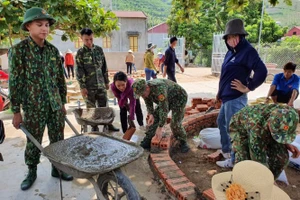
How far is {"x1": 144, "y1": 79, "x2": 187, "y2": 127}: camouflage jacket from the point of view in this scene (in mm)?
3006

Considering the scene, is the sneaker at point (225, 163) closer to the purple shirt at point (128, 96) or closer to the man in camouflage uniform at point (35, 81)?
the purple shirt at point (128, 96)

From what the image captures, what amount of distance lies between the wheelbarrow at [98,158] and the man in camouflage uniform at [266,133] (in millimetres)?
899

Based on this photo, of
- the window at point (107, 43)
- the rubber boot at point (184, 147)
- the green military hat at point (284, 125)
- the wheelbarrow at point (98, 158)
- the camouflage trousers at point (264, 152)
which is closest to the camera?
the green military hat at point (284, 125)

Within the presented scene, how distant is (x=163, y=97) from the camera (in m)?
2.98

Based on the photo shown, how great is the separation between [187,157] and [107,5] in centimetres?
2602

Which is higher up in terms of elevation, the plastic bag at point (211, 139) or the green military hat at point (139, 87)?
the green military hat at point (139, 87)

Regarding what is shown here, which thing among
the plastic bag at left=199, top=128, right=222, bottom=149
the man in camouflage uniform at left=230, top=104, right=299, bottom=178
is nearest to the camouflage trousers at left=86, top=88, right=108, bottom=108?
the plastic bag at left=199, top=128, right=222, bottom=149

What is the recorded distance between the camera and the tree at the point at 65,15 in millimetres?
3277

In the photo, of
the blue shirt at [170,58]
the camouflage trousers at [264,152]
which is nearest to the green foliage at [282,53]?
the blue shirt at [170,58]

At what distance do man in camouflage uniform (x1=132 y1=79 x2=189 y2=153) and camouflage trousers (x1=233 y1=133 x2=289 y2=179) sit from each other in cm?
99

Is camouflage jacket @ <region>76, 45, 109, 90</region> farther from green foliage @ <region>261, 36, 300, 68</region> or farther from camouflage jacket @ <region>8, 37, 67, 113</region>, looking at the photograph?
green foliage @ <region>261, 36, 300, 68</region>

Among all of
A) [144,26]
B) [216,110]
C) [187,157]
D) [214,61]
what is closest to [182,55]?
[214,61]

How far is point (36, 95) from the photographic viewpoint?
8.55ft

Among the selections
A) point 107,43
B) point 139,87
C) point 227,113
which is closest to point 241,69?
point 227,113
